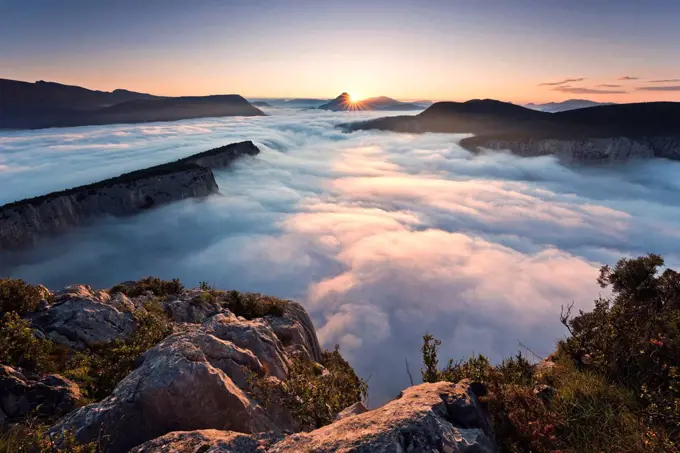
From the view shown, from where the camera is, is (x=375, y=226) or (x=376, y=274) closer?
(x=376, y=274)

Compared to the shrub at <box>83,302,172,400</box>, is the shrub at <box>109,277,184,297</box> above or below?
below

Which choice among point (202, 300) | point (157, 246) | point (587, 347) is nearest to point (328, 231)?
point (157, 246)

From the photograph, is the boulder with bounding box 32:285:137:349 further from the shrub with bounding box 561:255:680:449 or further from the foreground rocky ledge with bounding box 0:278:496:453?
the shrub with bounding box 561:255:680:449

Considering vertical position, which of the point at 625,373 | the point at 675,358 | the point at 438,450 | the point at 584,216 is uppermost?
the point at 438,450

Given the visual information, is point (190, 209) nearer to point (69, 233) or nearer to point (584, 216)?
point (69, 233)

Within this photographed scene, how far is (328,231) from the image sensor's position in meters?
142

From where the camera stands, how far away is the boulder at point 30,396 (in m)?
8.33

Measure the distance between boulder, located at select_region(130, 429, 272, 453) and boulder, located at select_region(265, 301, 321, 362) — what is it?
1230 cm

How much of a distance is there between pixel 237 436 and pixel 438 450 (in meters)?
3.19

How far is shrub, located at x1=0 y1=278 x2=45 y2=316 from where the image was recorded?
1345 cm

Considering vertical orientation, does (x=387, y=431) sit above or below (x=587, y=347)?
above

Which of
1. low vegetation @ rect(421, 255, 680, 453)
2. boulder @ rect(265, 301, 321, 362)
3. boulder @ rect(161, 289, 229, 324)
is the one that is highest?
low vegetation @ rect(421, 255, 680, 453)

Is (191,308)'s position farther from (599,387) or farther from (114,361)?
(599,387)

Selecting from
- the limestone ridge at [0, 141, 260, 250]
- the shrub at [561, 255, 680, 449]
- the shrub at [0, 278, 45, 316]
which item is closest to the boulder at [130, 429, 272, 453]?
the shrub at [561, 255, 680, 449]
